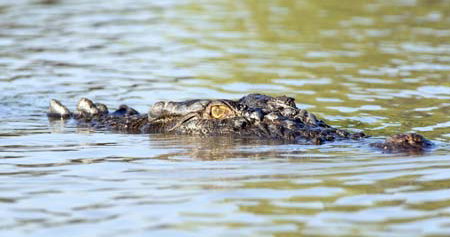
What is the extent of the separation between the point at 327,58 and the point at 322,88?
3.06 metres

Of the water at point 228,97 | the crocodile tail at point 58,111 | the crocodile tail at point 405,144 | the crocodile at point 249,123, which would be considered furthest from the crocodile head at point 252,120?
the crocodile tail at point 58,111

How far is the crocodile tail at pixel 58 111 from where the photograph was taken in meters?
12.3

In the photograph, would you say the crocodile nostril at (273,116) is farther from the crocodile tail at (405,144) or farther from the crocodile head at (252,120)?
the crocodile tail at (405,144)

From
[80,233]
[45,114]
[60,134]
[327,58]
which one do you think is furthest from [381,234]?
[327,58]

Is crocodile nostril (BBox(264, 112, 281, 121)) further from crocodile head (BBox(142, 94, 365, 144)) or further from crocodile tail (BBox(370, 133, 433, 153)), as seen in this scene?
crocodile tail (BBox(370, 133, 433, 153))

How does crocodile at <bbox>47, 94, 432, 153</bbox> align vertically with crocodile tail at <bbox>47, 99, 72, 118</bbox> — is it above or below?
below

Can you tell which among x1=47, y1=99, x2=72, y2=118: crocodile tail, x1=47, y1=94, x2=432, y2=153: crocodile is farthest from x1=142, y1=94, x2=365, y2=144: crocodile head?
x1=47, y1=99, x2=72, y2=118: crocodile tail

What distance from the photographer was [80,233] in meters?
6.36

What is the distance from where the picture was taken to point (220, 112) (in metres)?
10.5

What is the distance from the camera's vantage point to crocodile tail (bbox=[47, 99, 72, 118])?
40.3 feet

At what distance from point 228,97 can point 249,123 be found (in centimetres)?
349

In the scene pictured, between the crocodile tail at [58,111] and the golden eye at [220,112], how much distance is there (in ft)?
8.27

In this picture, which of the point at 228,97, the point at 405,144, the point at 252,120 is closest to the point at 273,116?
the point at 252,120

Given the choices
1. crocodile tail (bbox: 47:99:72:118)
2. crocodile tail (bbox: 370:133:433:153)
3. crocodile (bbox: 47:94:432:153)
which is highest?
crocodile tail (bbox: 47:99:72:118)
